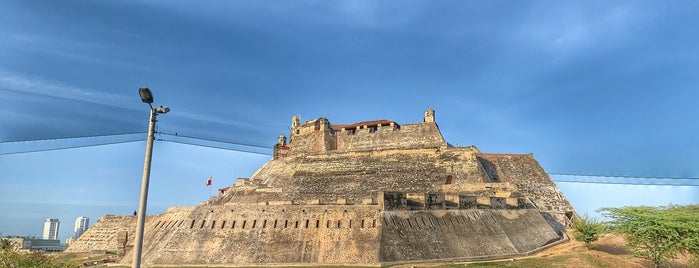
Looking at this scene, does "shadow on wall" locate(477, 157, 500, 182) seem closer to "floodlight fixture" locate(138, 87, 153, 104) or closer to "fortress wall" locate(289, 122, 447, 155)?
"fortress wall" locate(289, 122, 447, 155)

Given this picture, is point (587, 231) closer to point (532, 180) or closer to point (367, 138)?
point (532, 180)

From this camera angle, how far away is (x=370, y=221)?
92.8 ft

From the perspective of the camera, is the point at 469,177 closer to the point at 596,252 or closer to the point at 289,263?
the point at 596,252

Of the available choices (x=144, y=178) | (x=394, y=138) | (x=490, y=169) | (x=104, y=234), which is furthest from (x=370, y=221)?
(x=104, y=234)

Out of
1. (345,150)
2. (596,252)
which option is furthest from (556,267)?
(345,150)

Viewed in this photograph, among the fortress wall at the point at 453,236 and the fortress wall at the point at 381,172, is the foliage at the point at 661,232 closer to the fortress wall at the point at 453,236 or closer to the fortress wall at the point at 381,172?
the fortress wall at the point at 453,236

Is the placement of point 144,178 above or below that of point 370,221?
above

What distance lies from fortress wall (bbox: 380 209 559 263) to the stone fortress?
0.07 meters

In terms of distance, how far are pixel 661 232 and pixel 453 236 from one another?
37.2ft

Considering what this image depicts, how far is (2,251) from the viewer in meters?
17.3

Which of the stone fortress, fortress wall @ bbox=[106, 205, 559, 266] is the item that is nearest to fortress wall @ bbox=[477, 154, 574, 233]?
the stone fortress

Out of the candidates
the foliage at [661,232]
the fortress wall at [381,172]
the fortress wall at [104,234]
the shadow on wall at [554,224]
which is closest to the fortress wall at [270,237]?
the fortress wall at [381,172]

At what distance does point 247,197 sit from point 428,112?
23767 mm

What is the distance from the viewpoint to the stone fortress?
90.6 feet
